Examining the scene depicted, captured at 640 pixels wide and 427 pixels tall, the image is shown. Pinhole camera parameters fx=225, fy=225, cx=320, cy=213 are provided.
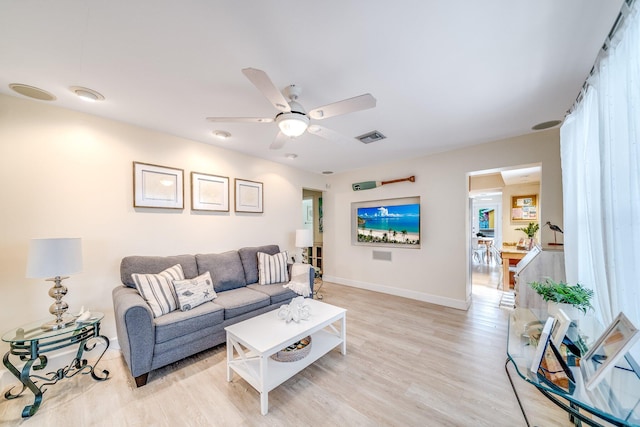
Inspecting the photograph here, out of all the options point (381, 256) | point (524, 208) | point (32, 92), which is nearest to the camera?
point (32, 92)

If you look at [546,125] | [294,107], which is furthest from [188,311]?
[546,125]

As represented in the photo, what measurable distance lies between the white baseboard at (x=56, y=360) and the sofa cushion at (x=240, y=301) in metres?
1.18

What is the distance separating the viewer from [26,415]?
1.57m

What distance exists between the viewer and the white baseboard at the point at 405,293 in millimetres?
3547

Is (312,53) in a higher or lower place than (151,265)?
higher

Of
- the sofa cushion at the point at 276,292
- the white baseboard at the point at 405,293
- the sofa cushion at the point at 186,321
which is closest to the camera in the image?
the sofa cushion at the point at 186,321

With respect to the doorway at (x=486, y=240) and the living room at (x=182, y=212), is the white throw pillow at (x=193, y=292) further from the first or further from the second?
the doorway at (x=486, y=240)

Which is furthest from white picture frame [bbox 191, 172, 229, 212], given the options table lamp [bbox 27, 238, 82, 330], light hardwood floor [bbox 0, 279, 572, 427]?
light hardwood floor [bbox 0, 279, 572, 427]

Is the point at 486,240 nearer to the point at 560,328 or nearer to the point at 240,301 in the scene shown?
the point at 560,328

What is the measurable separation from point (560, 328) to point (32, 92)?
4.28 m

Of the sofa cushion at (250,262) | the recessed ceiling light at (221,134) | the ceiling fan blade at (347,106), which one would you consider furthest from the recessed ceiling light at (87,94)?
the sofa cushion at (250,262)

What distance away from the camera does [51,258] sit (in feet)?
5.90

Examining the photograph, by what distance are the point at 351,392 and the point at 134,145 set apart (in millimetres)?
3445

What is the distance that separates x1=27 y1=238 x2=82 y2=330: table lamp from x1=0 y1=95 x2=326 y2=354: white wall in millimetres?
396
